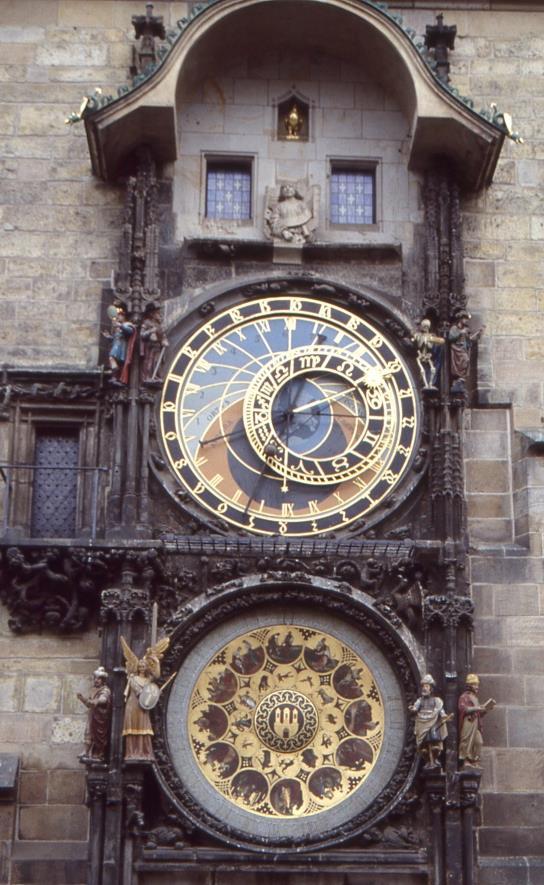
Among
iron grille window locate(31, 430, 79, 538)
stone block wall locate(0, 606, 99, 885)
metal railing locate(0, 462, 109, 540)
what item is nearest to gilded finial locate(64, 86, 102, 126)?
iron grille window locate(31, 430, 79, 538)

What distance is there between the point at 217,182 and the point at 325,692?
452 cm

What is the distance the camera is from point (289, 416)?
1565 centimetres

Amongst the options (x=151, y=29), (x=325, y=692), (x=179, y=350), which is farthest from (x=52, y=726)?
(x=151, y=29)

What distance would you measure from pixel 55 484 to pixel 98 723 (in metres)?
2.27

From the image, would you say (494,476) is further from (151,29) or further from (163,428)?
(151,29)

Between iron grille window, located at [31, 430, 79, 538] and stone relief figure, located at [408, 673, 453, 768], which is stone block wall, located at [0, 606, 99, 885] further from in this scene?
stone relief figure, located at [408, 673, 453, 768]

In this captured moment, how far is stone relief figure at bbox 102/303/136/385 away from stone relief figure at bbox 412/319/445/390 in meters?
2.29

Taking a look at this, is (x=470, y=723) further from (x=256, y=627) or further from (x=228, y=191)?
(x=228, y=191)

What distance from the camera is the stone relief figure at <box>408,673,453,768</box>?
1432cm

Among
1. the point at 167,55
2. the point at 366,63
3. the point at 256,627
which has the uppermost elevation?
the point at 366,63

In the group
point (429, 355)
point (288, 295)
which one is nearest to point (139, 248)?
point (288, 295)

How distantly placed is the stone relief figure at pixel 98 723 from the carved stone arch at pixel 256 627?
387mm

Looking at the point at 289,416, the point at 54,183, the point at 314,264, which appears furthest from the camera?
the point at 54,183

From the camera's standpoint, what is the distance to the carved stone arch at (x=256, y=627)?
14.4 metres
